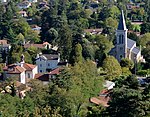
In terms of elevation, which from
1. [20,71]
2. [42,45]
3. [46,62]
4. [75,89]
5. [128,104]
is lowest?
[42,45]

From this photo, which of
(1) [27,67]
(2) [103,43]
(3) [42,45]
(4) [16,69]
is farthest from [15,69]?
(3) [42,45]

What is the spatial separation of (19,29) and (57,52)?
10605 mm

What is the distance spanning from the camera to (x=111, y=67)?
33.0 m

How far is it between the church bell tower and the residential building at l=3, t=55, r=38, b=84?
6.24m

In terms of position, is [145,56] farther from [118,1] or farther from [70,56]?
[118,1]

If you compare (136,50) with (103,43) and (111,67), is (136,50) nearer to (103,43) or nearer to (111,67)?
(103,43)

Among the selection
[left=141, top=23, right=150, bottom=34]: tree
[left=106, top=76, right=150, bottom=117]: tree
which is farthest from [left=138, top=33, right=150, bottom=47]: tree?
[left=106, top=76, right=150, bottom=117]: tree

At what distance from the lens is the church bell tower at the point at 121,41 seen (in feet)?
118

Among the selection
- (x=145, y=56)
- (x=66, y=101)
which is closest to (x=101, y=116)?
(x=66, y=101)

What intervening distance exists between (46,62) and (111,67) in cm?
499

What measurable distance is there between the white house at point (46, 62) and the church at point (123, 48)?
155 inches

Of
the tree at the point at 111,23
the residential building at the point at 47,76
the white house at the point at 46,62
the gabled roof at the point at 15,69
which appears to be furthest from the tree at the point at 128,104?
the tree at the point at 111,23

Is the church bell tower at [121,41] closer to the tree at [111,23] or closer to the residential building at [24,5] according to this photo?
the tree at [111,23]

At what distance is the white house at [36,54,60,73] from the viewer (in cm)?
3562
